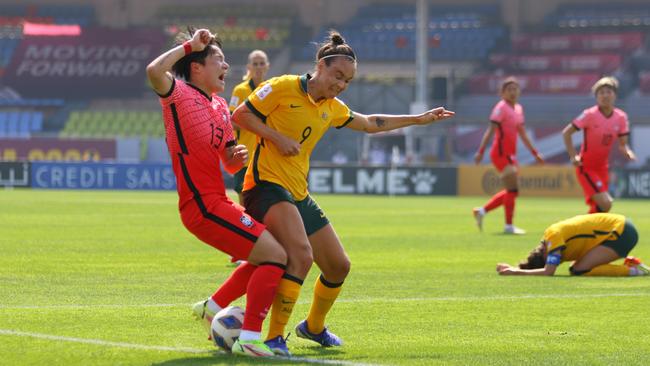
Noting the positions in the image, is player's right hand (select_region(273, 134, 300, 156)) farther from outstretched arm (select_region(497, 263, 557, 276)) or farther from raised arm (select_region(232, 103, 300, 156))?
outstretched arm (select_region(497, 263, 557, 276))

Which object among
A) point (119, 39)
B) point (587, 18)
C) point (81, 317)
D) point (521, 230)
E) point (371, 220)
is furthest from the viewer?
point (119, 39)

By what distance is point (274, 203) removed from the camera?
7.75 meters

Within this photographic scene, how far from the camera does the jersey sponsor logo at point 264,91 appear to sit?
8.00 metres

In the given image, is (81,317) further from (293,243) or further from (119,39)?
(119,39)

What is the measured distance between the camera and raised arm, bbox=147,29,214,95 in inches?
285

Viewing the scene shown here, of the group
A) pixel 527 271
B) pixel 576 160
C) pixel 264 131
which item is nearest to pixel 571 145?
pixel 576 160

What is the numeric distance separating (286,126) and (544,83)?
4606 cm

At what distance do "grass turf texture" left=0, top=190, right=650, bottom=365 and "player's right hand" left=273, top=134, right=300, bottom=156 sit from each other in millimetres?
1191

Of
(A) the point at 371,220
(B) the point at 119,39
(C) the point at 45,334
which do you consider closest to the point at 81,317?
(C) the point at 45,334

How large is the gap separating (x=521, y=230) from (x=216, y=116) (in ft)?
46.5

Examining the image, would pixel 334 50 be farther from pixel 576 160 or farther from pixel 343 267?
pixel 576 160

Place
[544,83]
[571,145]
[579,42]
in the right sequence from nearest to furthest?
[571,145], [544,83], [579,42]

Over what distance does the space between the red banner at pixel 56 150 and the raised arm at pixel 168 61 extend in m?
45.0

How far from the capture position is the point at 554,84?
5288cm
